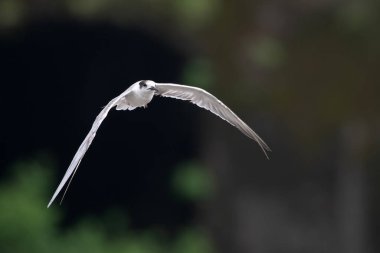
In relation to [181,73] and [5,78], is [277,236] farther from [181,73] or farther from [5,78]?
[5,78]

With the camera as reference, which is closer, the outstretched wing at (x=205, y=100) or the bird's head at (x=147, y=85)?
the bird's head at (x=147, y=85)

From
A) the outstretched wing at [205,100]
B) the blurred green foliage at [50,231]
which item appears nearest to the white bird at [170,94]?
the outstretched wing at [205,100]

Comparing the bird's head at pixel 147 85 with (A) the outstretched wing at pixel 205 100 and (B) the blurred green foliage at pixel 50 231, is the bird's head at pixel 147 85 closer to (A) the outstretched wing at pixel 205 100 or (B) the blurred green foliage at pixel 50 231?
(A) the outstretched wing at pixel 205 100

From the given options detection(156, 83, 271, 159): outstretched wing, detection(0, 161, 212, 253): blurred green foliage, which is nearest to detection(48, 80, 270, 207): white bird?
detection(156, 83, 271, 159): outstretched wing

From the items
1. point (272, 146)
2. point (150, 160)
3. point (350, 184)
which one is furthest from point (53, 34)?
point (350, 184)

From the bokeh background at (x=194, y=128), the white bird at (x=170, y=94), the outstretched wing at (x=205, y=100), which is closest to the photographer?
the white bird at (x=170, y=94)

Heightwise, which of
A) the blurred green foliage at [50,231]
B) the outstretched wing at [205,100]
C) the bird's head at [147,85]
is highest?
the bird's head at [147,85]

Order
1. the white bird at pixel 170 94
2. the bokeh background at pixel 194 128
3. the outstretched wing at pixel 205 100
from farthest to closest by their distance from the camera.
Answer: the bokeh background at pixel 194 128, the outstretched wing at pixel 205 100, the white bird at pixel 170 94

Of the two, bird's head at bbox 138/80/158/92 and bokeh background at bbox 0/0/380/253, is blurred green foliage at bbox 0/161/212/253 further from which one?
bird's head at bbox 138/80/158/92

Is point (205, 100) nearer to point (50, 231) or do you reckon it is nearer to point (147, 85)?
point (147, 85)
